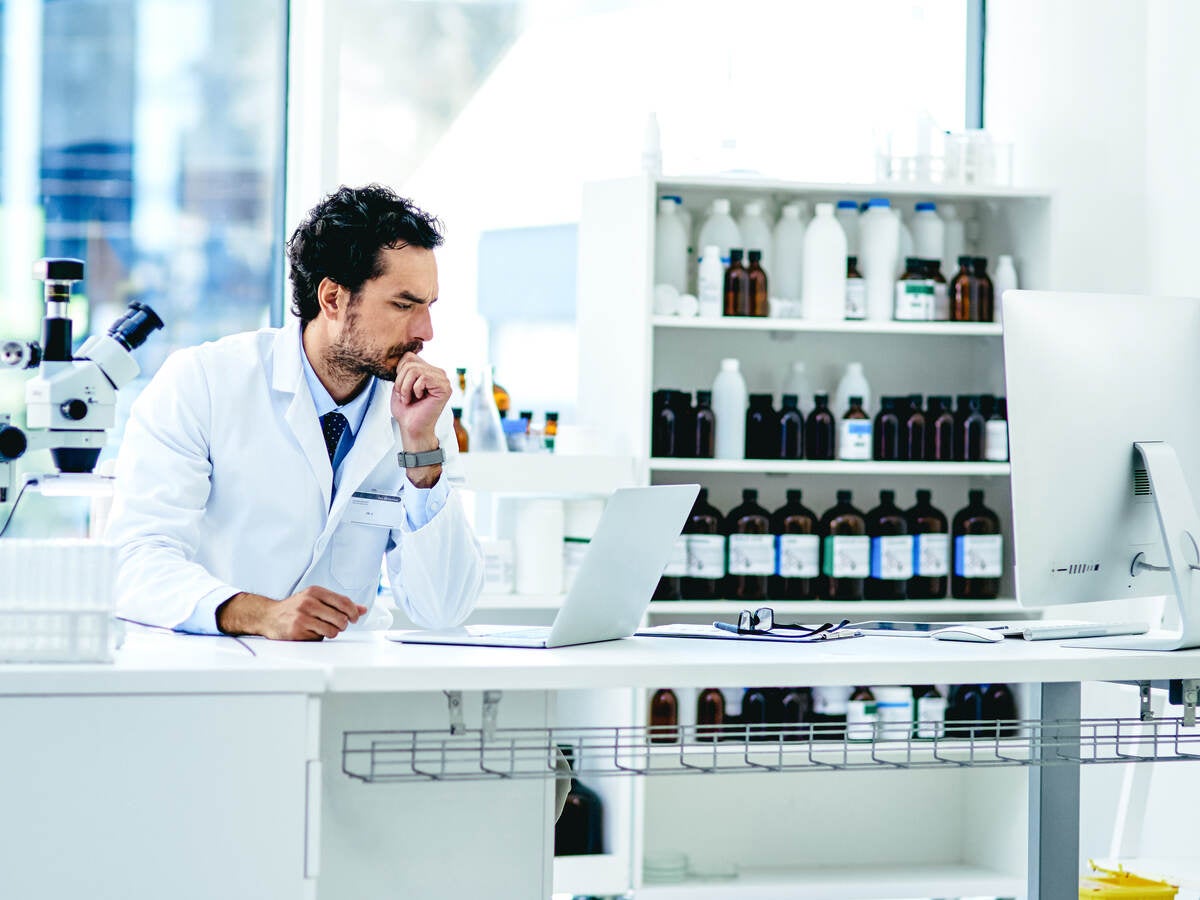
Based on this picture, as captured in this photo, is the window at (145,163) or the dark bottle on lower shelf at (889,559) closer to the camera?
the dark bottle on lower shelf at (889,559)

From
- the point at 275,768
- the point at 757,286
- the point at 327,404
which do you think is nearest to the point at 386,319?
the point at 327,404

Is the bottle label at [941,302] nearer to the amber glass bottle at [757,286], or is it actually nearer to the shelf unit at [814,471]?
the shelf unit at [814,471]

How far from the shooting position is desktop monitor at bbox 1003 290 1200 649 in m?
1.78

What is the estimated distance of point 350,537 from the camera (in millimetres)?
2158

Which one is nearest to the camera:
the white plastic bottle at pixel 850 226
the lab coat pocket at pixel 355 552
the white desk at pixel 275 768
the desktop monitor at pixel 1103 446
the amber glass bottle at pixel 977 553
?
the white desk at pixel 275 768

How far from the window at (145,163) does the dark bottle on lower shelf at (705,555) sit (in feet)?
4.15

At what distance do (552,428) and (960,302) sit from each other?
41.4 inches

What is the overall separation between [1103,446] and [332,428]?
1119 millimetres


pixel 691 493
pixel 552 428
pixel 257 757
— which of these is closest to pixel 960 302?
pixel 552 428

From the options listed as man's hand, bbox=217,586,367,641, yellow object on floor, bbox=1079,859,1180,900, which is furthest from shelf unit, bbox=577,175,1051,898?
man's hand, bbox=217,586,367,641

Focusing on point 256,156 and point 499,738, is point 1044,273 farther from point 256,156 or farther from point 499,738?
point 499,738

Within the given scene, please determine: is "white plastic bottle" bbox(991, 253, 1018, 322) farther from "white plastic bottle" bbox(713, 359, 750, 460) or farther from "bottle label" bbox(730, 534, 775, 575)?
"bottle label" bbox(730, 534, 775, 575)

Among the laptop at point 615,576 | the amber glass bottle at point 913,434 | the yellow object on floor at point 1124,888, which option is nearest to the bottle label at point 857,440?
the amber glass bottle at point 913,434

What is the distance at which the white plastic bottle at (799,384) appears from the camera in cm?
343
